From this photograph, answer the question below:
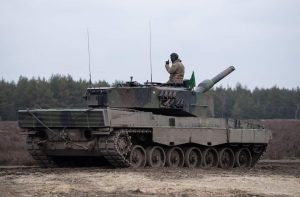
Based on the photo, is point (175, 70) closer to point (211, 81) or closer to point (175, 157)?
point (211, 81)

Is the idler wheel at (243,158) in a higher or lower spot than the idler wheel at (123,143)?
lower

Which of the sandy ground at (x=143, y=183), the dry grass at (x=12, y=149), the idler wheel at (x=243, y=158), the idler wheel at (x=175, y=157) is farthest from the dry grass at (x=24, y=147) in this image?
the sandy ground at (x=143, y=183)

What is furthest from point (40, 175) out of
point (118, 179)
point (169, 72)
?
point (169, 72)

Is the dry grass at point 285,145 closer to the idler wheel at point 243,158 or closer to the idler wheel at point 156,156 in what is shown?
the idler wheel at point 243,158

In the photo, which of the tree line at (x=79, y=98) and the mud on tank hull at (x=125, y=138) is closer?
the mud on tank hull at (x=125, y=138)

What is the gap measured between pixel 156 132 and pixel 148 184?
5.98 meters

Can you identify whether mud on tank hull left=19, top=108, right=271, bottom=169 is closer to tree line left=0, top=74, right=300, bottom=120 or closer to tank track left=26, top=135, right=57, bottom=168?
tank track left=26, top=135, right=57, bottom=168

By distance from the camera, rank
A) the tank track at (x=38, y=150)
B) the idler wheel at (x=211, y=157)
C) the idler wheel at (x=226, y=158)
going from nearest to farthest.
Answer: the tank track at (x=38, y=150) < the idler wheel at (x=211, y=157) < the idler wheel at (x=226, y=158)

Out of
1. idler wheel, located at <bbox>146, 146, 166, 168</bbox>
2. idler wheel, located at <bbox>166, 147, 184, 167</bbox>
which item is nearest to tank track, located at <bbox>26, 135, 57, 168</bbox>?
idler wheel, located at <bbox>146, 146, 166, 168</bbox>

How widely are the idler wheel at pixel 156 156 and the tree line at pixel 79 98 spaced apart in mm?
29888

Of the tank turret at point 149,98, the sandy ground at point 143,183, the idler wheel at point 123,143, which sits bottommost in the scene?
the sandy ground at point 143,183

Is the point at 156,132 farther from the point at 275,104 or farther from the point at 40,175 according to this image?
the point at 275,104

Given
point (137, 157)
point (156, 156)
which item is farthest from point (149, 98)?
point (137, 157)

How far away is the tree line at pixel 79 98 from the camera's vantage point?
74312mm
